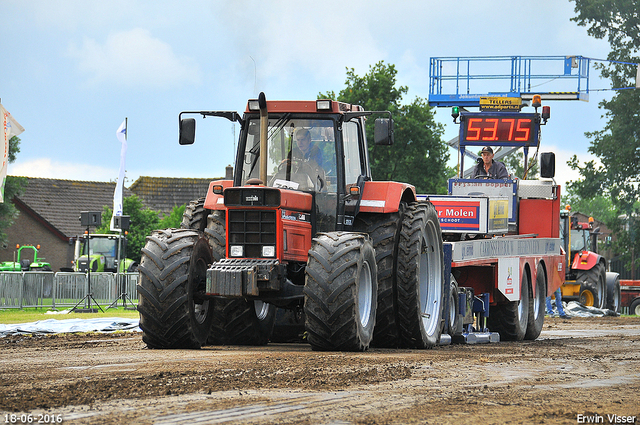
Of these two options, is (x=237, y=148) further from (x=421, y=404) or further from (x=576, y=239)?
(x=576, y=239)

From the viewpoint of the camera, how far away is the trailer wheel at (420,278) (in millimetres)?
10570

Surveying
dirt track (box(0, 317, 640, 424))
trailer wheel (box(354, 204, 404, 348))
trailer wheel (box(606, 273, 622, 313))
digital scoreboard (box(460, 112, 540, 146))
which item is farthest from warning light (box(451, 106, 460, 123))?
trailer wheel (box(606, 273, 622, 313))

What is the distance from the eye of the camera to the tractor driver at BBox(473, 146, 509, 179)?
15.9 metres

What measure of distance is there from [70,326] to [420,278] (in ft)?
21.2

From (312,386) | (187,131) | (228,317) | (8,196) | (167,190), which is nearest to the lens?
(312,386)

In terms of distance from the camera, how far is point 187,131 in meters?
10.2

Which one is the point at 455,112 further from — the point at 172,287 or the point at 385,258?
the point at 172,287

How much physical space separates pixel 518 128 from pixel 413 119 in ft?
79.7

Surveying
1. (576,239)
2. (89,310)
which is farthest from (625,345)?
(576,239)

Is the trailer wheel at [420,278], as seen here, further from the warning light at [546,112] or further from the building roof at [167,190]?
the building roof at [167,190]

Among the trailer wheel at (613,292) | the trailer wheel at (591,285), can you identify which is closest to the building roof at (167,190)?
the trailer wheel at (613,292)

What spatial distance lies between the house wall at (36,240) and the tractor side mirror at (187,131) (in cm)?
4048

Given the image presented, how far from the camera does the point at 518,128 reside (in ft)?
54.4

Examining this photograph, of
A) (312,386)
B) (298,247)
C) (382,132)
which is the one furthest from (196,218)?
(312,386)
